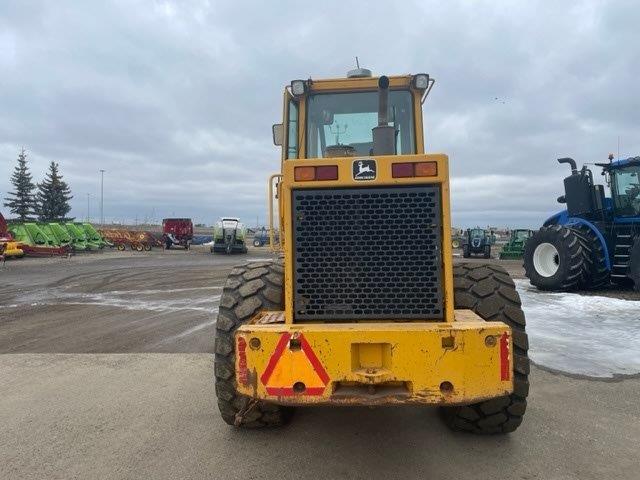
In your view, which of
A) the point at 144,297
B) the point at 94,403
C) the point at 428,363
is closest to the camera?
the point at 428,363

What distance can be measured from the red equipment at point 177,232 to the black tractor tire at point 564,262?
30346mm

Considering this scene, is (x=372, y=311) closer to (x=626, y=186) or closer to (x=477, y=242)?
(x=626, y=186)

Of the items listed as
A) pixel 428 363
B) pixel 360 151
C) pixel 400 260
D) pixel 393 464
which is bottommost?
pixel 393 464

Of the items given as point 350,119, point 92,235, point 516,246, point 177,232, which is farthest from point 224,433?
point 177,232

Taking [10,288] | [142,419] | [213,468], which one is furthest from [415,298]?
[10,288]

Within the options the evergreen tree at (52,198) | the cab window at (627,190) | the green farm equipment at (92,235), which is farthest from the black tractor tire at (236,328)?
the evergreen tree at (52,198)

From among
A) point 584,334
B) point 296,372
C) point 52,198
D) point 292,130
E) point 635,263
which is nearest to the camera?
point 296,372

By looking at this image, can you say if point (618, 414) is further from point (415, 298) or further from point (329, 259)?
point (329, 259)

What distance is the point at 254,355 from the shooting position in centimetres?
293

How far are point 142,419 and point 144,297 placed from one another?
766cm

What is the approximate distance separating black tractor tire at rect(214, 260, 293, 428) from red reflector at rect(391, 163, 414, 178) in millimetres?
1294

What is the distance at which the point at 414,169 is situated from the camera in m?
3.16

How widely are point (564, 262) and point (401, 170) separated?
879 centimetres

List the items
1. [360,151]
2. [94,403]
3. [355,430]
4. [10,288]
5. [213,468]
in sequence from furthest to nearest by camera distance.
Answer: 1. [10,288]
2. [360,151]
3. [94,403]
4. [355,430]
5. [213,468]
